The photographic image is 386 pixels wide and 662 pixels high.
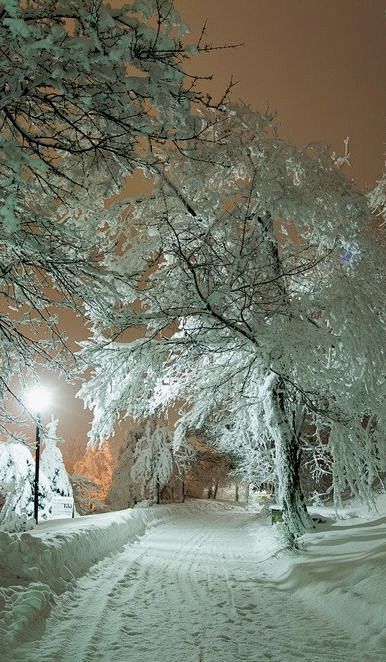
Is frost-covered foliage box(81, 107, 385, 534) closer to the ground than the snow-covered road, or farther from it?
farther from it

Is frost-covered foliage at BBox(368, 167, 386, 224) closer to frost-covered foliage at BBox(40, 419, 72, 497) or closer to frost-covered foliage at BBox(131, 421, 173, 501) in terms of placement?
frost-covered foliage at BBox(40, 419, 72, 497)

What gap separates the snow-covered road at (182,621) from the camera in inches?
178

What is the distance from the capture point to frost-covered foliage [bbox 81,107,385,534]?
771 cm

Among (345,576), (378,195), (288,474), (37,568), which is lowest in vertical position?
(345,576)

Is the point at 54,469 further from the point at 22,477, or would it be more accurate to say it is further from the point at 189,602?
the point at 189,602

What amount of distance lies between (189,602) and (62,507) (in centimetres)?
1470

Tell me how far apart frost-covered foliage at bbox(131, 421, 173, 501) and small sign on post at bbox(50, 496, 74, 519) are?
40.7 ft

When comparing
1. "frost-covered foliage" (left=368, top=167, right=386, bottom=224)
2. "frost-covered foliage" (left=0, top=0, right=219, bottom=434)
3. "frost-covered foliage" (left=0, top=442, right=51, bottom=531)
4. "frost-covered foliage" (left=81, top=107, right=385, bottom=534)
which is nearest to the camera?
"frost-covered foliage" (left=0, top=0, right=219, bottom=434)

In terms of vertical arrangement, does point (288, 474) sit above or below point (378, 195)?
below

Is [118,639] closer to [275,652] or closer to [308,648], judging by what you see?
[275,652]

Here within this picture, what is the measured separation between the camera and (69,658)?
14.1 ft

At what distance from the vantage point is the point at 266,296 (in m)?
7.62

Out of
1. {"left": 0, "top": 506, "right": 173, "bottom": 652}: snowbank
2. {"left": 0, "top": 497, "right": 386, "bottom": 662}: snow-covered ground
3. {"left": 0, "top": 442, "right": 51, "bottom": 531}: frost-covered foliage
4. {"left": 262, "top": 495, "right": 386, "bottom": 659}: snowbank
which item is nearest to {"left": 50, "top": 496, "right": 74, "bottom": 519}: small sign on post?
{"left": 0, "top": 442, "right": 51, "bottom": 531}: frost-covered foliage

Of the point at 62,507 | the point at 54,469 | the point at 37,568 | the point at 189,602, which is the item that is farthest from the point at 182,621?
the point at 54,469
